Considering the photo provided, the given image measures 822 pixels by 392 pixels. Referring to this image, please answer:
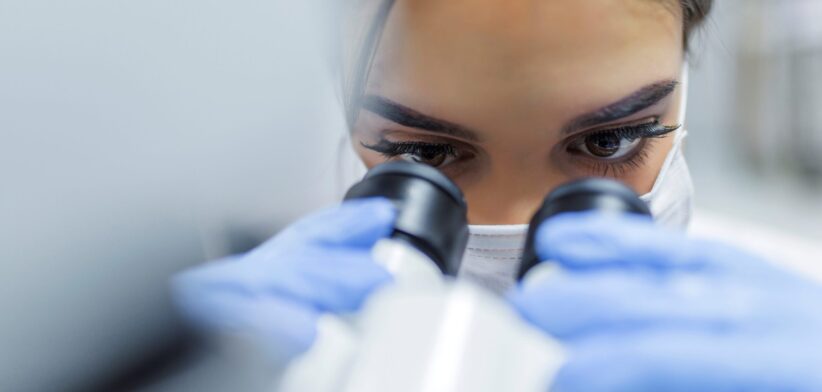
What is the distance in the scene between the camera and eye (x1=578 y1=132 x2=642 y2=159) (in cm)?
73

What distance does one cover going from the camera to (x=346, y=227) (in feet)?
1.83

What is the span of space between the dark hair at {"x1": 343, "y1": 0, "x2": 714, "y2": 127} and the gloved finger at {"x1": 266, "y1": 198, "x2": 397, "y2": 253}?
20cm

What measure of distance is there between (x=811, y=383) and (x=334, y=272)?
0.35 metres

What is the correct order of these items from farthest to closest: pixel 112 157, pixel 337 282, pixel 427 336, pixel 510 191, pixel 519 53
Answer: pixel 510 191 < pixel 519 53 < pixel 337 282 < pixel 427 336 < pixel 112 157

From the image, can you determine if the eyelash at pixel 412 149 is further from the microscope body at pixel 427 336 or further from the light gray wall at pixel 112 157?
the light gray wall at pixel 112 157

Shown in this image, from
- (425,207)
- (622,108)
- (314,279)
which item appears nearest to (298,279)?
(314,279)

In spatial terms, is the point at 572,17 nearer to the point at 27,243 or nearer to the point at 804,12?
the point at 27,243

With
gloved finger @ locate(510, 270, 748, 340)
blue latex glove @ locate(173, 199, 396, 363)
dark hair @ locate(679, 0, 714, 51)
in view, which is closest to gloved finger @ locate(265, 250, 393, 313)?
blue latex glove @ locate(173, 199, 396, 363)

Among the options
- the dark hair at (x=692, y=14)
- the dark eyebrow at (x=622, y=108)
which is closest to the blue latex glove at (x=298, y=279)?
the dark eyebrow at (x=622, y=108)

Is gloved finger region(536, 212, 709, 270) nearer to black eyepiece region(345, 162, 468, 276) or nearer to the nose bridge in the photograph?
black eyepiece region(345, 162, 468, 276)

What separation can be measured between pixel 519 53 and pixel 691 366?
13.5 inches

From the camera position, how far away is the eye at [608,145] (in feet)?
2.40

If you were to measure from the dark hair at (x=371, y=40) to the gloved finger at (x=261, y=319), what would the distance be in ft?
1.02

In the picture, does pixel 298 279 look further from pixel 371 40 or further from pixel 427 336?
pixel 371 40
